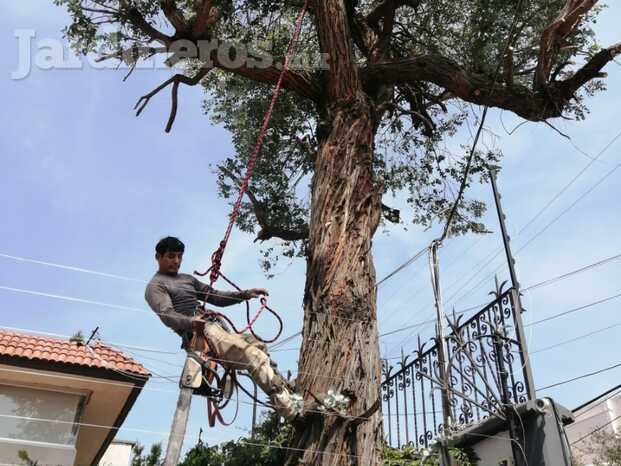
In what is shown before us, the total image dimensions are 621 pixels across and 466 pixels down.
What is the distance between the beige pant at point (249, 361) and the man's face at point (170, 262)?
2.04ft

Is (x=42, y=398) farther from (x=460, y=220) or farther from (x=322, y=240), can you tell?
(x=460, y=220)

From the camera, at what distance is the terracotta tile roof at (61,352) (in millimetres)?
7980

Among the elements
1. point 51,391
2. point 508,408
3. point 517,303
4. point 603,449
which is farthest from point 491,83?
point 603,449

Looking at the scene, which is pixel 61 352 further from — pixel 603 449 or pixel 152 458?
pixel 603 449

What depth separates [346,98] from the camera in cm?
546

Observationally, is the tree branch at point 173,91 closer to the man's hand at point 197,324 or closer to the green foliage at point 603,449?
the man's hand at point 197,324

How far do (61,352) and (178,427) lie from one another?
591 centimetres

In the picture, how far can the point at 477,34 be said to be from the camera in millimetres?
7723

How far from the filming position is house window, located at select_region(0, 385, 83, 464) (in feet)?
24.7

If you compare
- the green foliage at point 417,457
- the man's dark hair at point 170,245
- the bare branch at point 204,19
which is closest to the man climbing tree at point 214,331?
the man's dark hair at point 170,245

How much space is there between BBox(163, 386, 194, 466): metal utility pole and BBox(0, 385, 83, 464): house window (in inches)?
197

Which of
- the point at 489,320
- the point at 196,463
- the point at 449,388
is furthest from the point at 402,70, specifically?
the point at 196,463

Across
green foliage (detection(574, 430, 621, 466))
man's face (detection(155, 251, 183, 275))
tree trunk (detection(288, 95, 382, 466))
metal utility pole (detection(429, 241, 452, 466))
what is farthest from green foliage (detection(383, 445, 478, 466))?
green foliage (detection(574, 430, 621, 466))

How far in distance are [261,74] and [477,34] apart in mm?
3411
